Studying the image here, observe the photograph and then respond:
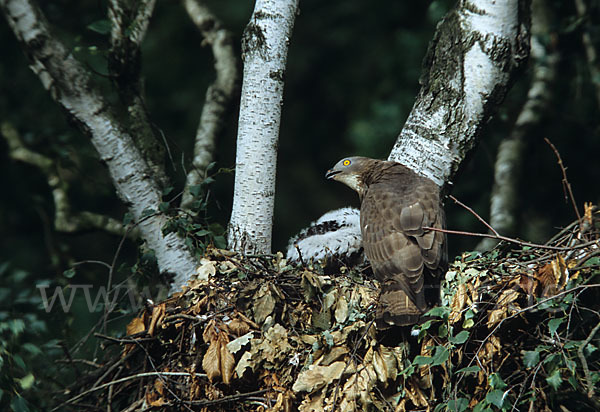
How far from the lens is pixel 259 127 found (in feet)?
12.1

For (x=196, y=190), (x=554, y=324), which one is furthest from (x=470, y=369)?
(x=196, y=190)

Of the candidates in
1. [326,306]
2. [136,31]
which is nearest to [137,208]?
[136,31]

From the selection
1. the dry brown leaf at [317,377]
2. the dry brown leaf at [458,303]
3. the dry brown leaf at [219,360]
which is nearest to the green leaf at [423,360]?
the dry brown leaf at [458,303]

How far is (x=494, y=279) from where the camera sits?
305 cm

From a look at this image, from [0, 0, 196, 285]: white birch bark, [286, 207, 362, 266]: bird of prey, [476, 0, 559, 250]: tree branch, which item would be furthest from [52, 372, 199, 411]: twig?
[476, 0, 559, 250]: tree branch

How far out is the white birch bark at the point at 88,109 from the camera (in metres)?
4.19

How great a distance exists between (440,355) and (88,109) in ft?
9.11

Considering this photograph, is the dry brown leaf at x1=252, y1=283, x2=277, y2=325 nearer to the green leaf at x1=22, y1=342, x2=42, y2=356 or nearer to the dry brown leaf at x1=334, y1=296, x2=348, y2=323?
the dry brown leaf at x1=334, y1=296, x2=348, y2=323

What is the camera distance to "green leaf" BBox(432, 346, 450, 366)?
9.11 ft

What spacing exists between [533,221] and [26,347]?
463 centimetres

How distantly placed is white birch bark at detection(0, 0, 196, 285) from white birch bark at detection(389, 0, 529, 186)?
5.61 ft

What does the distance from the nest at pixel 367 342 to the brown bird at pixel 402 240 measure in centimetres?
10

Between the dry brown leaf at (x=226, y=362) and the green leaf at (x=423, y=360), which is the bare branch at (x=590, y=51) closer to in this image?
the green leaf at (x=423, y=360)

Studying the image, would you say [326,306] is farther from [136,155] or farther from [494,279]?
[136,155]
